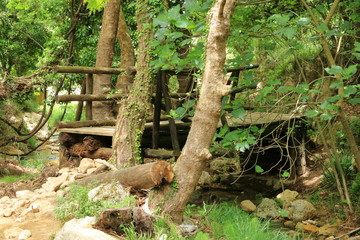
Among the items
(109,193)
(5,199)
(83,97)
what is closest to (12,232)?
(109,193)

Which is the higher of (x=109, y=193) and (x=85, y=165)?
(x=109, y=193)

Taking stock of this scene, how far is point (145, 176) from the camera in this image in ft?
13.3

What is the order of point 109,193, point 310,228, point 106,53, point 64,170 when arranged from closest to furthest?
point 109,193 < point 310,228 < point 64,170 < point 106,53

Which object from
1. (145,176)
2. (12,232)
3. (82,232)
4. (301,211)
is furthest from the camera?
(301,211)

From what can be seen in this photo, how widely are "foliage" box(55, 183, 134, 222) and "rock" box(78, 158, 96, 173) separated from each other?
153 centimetres

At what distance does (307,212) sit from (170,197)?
3.04m

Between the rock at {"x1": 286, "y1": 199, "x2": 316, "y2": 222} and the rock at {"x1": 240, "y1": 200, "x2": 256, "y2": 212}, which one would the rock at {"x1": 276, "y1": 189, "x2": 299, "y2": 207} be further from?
the rock at {"x1": 240, "y1": 200, "x2": 256, "y2": 212}

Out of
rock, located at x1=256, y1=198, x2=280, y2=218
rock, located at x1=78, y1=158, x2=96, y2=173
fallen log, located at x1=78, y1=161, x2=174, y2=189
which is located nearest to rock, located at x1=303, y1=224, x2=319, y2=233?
rock, located at x1=256, y1=198, x2=280, y2=218

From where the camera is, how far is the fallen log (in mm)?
3865

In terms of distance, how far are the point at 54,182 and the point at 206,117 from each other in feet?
10.4

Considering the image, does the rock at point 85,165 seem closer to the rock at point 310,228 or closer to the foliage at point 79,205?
the foliage at point 79,205

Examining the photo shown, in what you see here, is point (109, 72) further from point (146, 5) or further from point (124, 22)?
point (124, 22)

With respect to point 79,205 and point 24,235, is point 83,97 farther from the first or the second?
point 24,235

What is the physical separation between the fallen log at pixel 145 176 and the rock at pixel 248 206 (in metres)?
2.50
